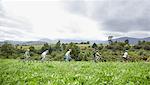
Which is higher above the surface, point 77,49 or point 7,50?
point 77,49

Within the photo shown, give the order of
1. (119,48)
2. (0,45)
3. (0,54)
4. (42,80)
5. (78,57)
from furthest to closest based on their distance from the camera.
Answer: (119,48), (0,45), (0,54), (78,57), (42,80)

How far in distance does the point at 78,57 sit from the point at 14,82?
3040 inches

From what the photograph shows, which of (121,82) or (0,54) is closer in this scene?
(121,82)

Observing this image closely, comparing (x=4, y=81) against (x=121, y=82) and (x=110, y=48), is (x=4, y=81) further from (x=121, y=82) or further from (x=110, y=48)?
(x=110, y=48)

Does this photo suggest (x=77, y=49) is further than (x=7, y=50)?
No

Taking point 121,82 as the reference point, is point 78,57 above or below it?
below

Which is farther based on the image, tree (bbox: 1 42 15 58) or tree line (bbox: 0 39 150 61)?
tree (bbox: 1 42 15 58)

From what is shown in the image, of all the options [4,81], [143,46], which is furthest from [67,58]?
[143,46]

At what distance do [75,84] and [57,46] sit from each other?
124m

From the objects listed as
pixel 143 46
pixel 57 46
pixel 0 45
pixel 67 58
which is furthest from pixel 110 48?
pixel 67 58

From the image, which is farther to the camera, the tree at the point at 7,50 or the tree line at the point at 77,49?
the tree at the point at 7,50

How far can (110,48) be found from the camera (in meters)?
151

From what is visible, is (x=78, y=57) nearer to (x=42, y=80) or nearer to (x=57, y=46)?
(x=57, y=46)

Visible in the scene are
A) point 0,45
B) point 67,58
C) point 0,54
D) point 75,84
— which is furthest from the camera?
point 0,45
